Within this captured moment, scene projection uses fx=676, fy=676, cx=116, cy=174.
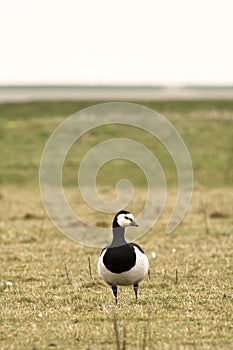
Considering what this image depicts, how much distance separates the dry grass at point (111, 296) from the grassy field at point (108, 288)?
0.05ft

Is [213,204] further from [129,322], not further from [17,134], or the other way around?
[17,134]

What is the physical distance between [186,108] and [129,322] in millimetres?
54511

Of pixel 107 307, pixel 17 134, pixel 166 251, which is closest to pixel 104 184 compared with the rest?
pixel 17 134

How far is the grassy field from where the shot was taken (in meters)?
8.55

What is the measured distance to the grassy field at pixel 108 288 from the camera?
28.1 feet

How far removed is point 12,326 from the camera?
9195mm

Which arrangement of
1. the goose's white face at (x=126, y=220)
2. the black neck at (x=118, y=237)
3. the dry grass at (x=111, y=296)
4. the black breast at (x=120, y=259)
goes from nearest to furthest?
the dry grass at (x=111, y=296) < the black breast at (x=120, y=259) < the black neck at (x=118, y=237) < the goose's white face at (x=126, y=220)

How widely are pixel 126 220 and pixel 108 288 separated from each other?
1.71 m

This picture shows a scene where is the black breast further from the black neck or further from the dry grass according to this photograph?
the dry grass

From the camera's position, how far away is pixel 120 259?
33.7ft

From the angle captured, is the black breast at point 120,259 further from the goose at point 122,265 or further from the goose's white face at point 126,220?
the goose's white face at point 126,220

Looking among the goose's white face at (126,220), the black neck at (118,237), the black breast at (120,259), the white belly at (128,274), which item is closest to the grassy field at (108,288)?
the white belly at (128,274)

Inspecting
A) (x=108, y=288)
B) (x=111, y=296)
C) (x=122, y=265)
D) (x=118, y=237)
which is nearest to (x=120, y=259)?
(x=122, y=265)

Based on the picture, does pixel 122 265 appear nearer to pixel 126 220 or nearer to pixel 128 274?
pixel 128 274
